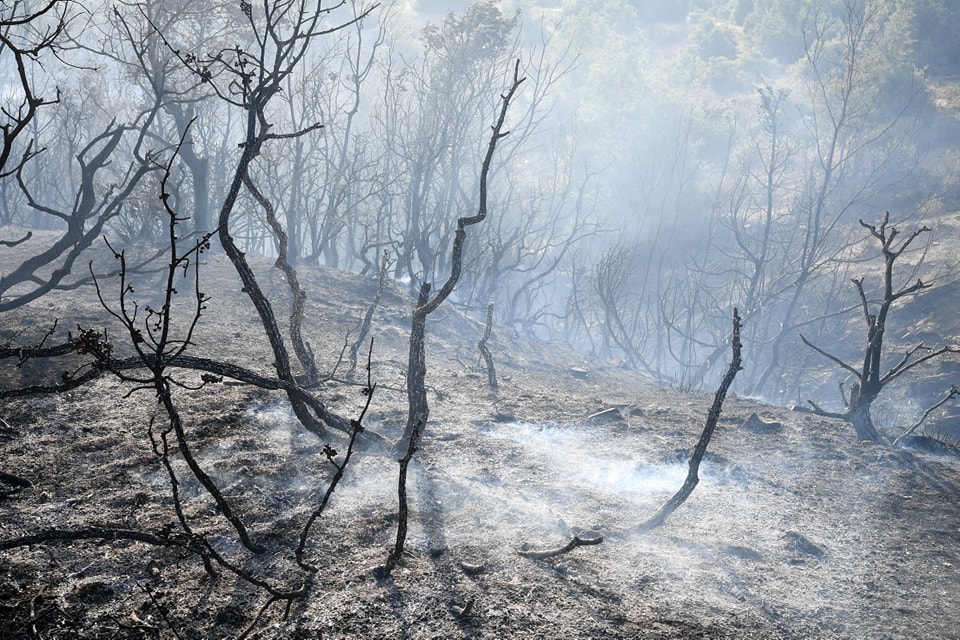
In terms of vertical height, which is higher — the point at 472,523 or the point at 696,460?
the point at 696,460

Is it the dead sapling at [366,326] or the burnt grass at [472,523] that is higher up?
the dead sapling at [366,326]

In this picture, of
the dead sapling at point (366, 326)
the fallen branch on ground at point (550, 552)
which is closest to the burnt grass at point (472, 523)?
the fallen branch on ground at point (550, 552)

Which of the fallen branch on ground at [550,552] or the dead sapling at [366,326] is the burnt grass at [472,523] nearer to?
the fallen branch on ground at [550,552]

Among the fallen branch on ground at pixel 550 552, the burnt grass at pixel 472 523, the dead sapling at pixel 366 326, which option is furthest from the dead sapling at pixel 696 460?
the dead sapling at pixel 366 326

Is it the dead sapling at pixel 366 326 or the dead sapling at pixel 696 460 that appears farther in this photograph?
the dead sapling at pixel 366 326

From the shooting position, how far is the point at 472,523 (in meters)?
4.07

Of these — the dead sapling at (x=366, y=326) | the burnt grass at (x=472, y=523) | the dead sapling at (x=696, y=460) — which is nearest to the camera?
the burnt grass at (x=472, y=523)

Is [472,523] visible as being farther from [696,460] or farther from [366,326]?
[366,326]

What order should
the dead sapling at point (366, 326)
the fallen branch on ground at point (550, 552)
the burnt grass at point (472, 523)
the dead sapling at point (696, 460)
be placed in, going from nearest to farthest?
the burnt grass at point (472, 523) < the fallen branch on ground at point (550, 552) < the dead sapling at point (696, 460) < the dead sapling at point (366, 326)

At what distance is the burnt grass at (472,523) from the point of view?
2.93m

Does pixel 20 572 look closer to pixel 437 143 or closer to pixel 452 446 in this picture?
pixel 452 446

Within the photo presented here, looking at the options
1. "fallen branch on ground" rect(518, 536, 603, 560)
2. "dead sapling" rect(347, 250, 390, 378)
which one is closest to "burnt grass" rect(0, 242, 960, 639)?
"fallen branch on ground" rect(518, 536, 603, 560)

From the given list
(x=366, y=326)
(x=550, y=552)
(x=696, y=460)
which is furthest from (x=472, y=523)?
(x=366, y=326)

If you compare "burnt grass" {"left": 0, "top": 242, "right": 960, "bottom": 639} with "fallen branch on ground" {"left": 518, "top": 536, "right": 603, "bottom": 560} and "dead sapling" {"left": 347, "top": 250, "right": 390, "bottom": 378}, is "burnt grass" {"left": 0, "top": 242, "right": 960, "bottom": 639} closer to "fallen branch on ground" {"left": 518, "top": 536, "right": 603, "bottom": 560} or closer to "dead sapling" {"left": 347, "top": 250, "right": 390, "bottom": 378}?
"fallen branch on ground" {"left": 518, "top": 536, "right": 603, "bottom": 560}
